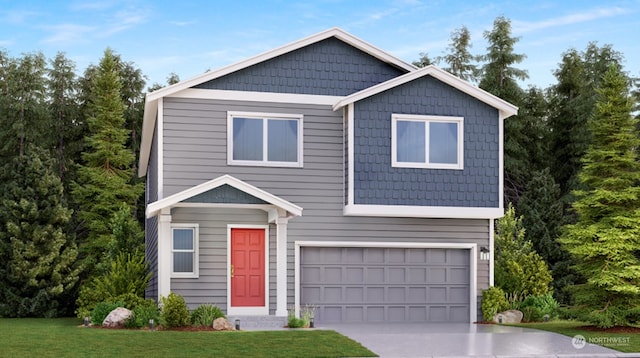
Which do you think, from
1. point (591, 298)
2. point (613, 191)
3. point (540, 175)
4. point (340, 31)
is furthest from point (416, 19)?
point (540, 175)

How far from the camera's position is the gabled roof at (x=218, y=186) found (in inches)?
769

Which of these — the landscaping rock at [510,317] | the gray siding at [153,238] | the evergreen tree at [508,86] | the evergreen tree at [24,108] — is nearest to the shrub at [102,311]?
the gray siding at [153,238]

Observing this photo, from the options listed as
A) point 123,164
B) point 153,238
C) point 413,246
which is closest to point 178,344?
point 413,246

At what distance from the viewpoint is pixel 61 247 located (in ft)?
94.7

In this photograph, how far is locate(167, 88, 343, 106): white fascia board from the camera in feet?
69.7

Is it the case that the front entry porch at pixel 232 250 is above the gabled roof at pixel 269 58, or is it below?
below

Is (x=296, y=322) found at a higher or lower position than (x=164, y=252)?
lower

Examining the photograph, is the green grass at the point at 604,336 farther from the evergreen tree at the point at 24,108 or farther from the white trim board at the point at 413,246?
the evergreen tree at the point at 24,108

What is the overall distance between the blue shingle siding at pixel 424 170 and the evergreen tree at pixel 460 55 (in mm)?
21338

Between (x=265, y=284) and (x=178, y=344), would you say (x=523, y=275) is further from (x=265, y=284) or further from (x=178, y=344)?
(x=178, y=344)

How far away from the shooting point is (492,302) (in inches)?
868

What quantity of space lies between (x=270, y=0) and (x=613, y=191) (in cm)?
991

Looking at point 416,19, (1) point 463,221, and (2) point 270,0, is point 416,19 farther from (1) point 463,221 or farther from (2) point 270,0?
(1) point 463,221

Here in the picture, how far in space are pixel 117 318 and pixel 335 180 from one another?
6413 mm
